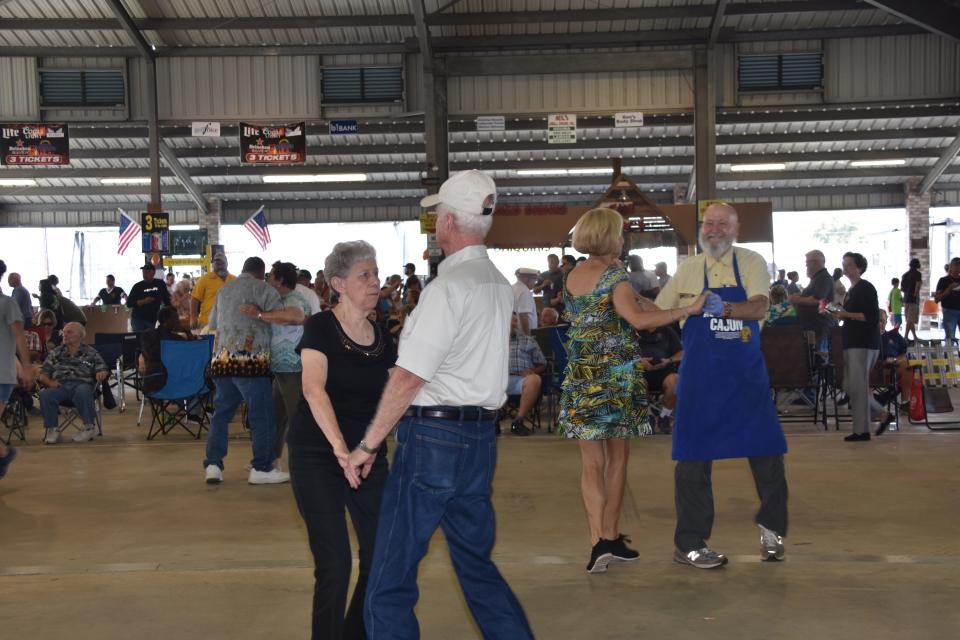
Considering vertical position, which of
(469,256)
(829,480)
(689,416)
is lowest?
(829,480)

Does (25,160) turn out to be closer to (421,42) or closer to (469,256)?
(421,42)

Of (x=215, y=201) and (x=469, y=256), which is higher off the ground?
(x=215, y=201)

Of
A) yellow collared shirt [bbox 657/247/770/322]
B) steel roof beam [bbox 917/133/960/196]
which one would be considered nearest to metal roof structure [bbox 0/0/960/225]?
steel roof beam [bbox 917/133/960/196]

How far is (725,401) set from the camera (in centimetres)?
477

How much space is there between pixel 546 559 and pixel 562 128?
13.9 meters

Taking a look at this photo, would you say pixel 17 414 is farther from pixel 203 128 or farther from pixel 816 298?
→ pixel 203 128

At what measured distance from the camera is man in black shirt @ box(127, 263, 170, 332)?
47.4 ft

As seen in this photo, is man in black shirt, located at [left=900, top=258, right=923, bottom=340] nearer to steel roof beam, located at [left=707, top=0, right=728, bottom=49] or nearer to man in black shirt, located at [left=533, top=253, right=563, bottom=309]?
steel roof beam, located at [left=707, top=0, right=728, bottom=49]

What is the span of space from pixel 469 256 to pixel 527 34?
1581 centimetres

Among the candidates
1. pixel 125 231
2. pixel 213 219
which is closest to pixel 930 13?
pixel 125 231

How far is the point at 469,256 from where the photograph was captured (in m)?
3.00

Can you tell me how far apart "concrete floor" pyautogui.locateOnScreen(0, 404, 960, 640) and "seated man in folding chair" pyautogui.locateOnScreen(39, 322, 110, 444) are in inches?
74.7

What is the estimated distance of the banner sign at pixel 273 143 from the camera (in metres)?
18.8

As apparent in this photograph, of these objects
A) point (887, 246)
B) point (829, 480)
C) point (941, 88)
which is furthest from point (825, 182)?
point (829, 480)
